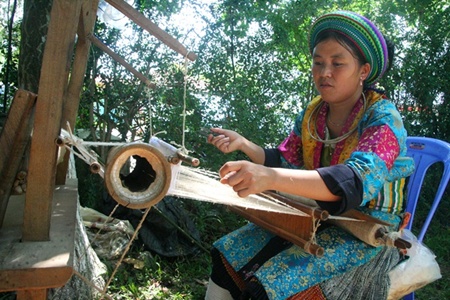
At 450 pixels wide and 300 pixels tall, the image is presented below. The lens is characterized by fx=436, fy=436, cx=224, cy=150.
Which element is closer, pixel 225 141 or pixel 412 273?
pixel 412 273

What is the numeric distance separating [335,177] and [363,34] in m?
0.72

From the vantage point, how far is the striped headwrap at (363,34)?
1914 mm

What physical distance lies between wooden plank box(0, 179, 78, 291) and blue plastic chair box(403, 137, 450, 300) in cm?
200

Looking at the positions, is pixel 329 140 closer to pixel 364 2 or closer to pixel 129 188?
pixel 129 188

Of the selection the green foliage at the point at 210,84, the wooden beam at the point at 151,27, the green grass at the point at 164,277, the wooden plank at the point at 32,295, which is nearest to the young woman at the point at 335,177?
the wooden beam at the point at 151,27

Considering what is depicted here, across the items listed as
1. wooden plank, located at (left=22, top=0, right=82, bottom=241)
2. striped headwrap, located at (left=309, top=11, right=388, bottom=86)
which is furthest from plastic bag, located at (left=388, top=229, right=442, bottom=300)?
wooden plank, located at (left=22, top=0, right=82, bottom=241)

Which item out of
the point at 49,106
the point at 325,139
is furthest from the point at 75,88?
the point at 325,139

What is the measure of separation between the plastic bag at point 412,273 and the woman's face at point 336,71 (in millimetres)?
807

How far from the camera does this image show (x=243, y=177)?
55.5 inches

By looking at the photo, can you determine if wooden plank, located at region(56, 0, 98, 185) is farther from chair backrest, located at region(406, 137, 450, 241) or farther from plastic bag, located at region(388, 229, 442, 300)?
chair backrest, located at region(406, 137, 450, 241)

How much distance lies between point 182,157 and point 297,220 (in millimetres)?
724

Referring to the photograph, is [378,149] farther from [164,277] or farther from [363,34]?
[164,277]

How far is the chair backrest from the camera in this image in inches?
103

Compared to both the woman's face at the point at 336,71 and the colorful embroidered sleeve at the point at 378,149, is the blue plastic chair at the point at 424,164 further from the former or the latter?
the woman's face at the point at 336,71
